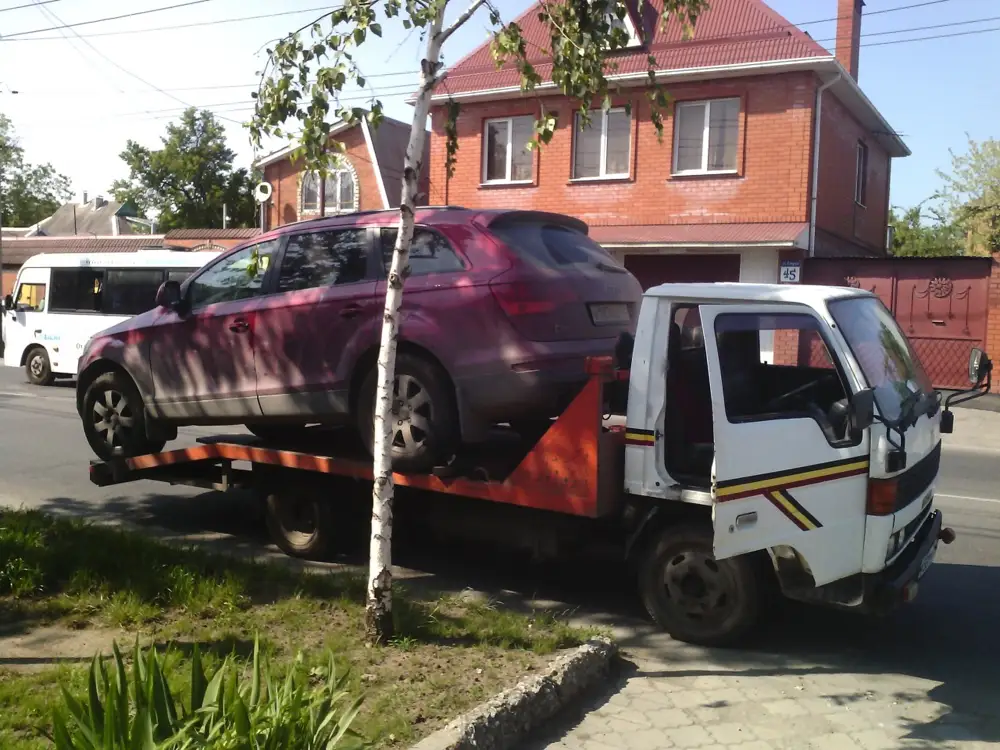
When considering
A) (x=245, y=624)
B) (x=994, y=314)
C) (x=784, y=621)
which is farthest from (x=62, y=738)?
(x=994, y=314)

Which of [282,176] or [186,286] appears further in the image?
A: [282,176]

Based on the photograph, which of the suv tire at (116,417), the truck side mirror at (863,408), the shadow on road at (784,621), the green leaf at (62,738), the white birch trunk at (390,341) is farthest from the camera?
the suv tire at (116,417)

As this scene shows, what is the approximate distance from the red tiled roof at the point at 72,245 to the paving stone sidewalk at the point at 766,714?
31424mm

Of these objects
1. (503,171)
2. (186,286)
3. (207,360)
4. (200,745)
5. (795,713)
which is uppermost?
(503,171)

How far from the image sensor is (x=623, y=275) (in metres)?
6.25

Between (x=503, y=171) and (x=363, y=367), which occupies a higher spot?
(x=503, y=171)

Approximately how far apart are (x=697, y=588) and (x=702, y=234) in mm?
14755

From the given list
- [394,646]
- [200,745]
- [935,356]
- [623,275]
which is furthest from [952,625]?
[935,356]

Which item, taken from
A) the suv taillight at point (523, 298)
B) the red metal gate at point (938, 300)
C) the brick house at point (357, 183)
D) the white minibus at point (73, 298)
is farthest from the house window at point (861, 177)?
the suv taillight at point (523, 298)

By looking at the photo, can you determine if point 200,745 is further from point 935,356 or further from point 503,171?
point 503,171

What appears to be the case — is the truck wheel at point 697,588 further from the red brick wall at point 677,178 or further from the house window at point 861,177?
the house window at point 861,177

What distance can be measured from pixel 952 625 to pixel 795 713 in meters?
1.81

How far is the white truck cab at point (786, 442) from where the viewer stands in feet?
15.4

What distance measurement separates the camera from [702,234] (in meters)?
19.1
